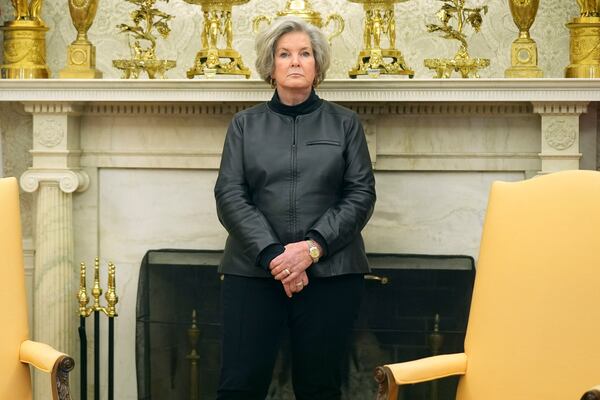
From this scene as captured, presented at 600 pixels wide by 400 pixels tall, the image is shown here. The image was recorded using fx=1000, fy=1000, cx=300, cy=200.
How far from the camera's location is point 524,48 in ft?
11.3

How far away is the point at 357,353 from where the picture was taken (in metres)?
3.65

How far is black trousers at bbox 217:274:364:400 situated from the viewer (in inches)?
111

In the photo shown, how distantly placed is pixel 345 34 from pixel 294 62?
897mm

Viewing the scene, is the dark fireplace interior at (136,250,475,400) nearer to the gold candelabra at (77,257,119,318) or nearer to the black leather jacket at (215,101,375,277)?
the gold candelabra at (77,257,119,318)

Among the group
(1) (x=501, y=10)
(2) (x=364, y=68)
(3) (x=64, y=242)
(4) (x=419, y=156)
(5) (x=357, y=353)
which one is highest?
Result: (1) (x=501, y=10)

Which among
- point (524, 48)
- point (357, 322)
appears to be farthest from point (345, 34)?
point (357, 322)

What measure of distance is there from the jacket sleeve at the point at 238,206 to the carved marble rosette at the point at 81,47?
0.92 m

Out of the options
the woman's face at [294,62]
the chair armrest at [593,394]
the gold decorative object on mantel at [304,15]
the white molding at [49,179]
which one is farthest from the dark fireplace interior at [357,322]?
the chair armrest at [593,394]

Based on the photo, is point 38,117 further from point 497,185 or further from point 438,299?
point 497,185

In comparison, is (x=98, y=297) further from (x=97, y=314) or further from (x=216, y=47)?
(x=216, y=47)

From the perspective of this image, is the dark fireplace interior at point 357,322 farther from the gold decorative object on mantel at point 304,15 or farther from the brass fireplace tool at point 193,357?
the gold decorative object on mantel at point 304,15

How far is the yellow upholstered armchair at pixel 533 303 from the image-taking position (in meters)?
2.39

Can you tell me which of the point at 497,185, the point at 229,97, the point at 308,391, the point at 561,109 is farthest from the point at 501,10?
the point at 308,391

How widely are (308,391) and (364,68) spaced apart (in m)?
1.17
